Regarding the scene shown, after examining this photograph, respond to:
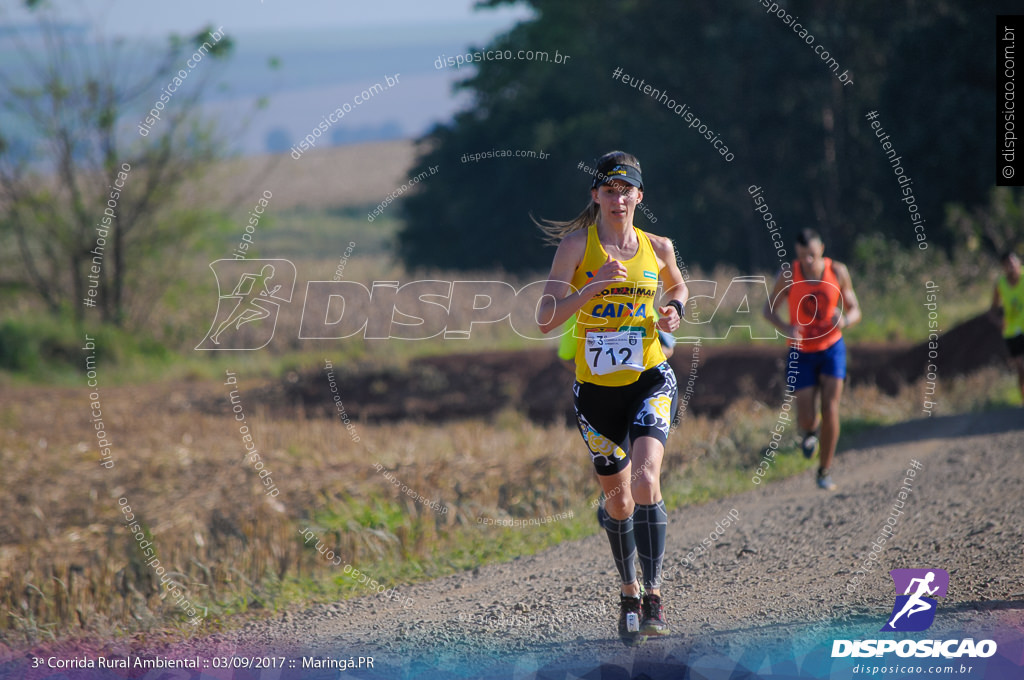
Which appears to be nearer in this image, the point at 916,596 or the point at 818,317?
the point at 916,596

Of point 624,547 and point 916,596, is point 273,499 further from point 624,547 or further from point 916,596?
point 916,596

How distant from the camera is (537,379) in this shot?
16359mm

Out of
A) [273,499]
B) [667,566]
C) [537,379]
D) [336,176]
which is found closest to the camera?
[667,566]

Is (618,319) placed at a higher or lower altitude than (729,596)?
higher

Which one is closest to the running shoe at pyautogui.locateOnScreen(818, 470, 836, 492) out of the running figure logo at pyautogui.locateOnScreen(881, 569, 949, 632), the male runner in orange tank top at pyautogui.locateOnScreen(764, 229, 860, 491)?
the male runner in orange tank top at pyautogui.locateOnScreen(764, 229, 860, 491)

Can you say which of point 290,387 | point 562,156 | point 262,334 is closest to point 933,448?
point 290,387

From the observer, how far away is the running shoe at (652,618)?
488cm

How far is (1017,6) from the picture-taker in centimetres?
1967

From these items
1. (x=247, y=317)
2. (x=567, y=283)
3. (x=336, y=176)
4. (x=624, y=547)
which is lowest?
(x=624, y=547)

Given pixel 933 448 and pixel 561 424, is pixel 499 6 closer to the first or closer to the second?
pixel 561 424

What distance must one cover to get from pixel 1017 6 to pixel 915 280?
5832 millimetres

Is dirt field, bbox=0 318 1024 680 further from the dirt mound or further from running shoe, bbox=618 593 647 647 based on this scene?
the dirt mound

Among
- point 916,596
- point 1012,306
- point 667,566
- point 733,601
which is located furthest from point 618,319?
point 1012,306

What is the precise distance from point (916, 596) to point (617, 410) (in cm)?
185
